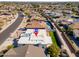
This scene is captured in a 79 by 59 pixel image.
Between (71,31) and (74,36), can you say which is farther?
(71,31)

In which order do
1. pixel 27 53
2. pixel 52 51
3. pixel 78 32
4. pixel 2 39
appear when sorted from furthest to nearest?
pixel 78 32
pixel 2 39
pixel 52 51
pixel 27 53

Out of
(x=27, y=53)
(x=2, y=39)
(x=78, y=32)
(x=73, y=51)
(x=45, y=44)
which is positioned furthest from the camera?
(x=78, y=32)

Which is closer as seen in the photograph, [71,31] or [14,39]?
[14,39]

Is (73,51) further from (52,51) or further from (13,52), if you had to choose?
(13,52)

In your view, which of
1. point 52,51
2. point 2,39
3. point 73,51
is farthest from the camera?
point 2,39

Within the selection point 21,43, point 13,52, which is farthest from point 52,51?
point 21,43

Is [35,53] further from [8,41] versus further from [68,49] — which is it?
[8,41]

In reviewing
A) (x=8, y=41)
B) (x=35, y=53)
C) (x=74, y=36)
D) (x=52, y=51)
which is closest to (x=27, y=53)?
(x=35, y=53)

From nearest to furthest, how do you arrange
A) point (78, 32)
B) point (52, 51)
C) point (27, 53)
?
point (27, 53)
point (52, 51)
point (78, 32)
